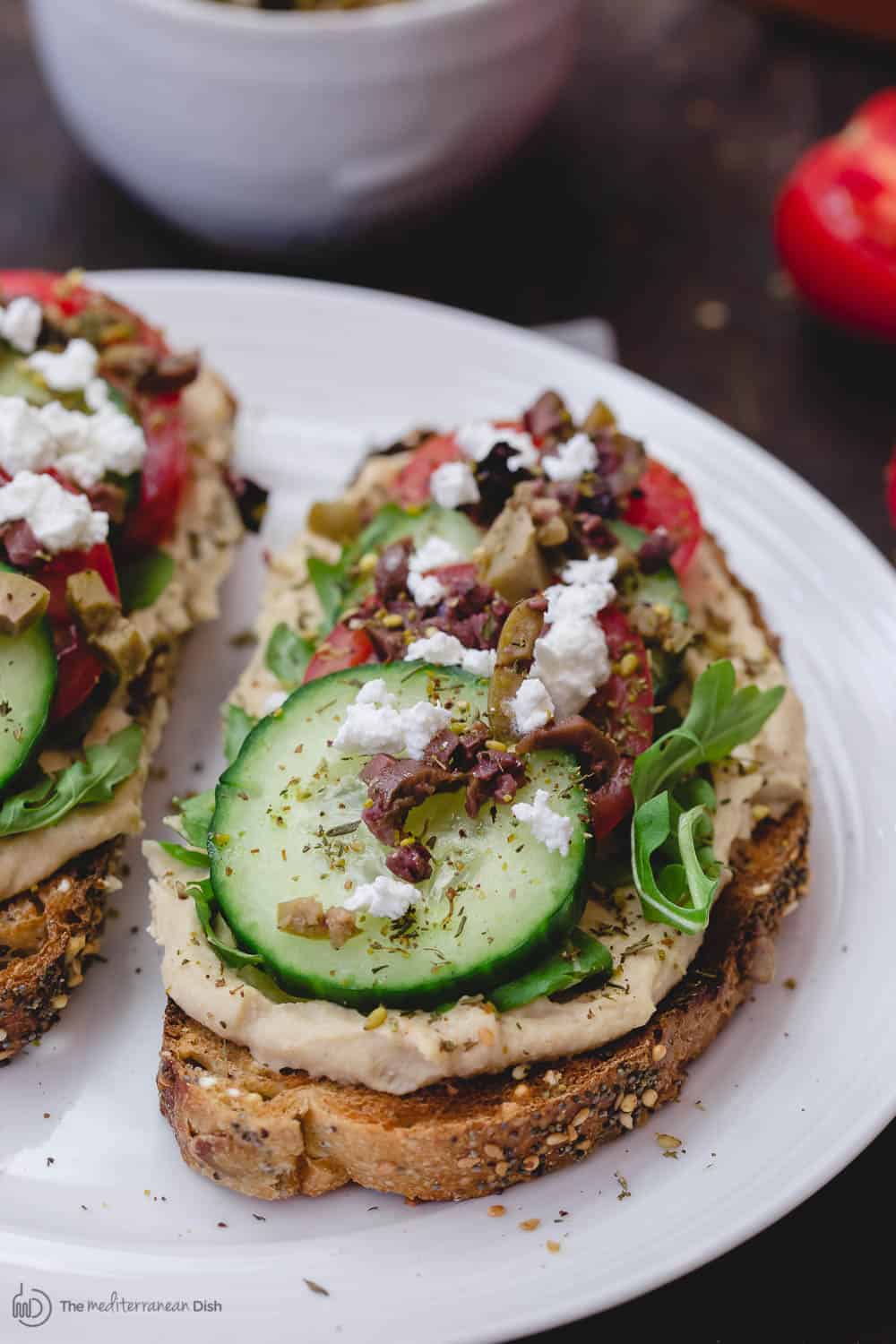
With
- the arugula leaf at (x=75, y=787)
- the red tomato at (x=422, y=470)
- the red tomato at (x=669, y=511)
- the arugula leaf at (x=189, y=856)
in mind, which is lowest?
the arugula leaf at (x=75, y=787)

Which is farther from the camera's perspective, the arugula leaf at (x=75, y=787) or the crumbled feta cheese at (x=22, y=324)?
the crumbled feta cheese at (x=22, y=324)

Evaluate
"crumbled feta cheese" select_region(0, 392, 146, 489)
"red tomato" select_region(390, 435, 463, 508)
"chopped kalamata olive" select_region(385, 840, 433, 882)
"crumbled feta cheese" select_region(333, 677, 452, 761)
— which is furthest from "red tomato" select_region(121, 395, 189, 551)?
"chopped kalamata olive" select_region(385, 840, 433, 882)

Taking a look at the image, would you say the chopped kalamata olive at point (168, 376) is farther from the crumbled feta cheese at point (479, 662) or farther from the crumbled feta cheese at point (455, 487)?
the crumbled feta cheese at point (479, 662)

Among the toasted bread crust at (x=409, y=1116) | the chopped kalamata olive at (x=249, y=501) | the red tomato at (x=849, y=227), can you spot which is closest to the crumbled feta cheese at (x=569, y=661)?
the toasted bread crust at (x=409, y=1116)

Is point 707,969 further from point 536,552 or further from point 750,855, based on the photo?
point 536,552

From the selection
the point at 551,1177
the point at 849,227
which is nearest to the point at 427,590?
the point at 551,1177

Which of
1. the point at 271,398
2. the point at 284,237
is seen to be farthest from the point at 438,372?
Answer: the point at 284,237

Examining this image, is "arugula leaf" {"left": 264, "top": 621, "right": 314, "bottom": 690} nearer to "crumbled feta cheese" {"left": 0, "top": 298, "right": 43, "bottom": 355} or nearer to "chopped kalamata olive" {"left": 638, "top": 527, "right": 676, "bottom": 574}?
"chopped kalamata olive" {"left": 638, "top": 527, "right": 676, "bottom": 574}
